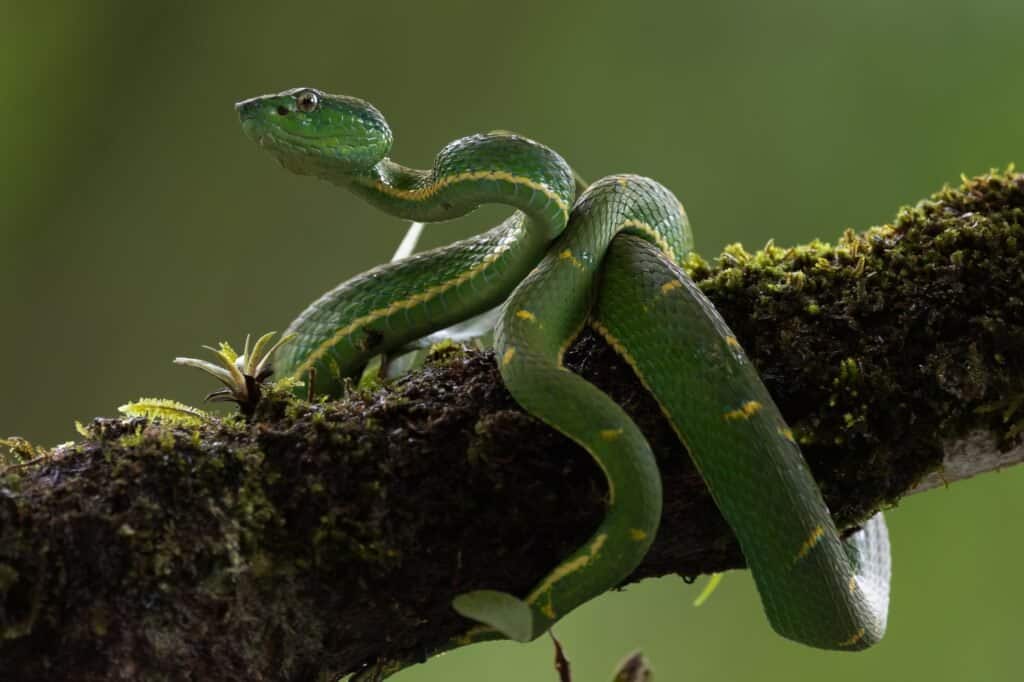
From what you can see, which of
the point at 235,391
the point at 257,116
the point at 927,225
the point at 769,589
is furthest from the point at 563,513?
the point at 257,116

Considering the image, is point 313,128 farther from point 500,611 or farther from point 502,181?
point 500,611

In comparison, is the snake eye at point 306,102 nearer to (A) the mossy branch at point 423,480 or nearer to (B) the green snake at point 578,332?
(B) the green snake at point 578,332

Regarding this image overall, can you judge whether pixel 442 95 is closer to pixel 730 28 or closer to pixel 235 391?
pixel 730 28

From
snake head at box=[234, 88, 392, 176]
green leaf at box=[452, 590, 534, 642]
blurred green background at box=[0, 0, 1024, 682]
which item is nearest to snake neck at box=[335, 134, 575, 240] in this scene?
snake head at box=[234, 88, 392, 176]

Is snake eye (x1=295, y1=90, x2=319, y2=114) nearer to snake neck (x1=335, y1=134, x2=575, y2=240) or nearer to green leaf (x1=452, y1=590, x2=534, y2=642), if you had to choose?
snake neck (x1=335, y1=134, x2=575, y2=240)

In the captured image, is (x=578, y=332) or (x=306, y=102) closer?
(x=578, y=332)

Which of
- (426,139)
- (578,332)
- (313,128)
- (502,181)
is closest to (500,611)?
(578,332)

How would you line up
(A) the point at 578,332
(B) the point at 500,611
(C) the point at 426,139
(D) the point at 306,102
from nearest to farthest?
(B) the point at 500,611
(A) the point at 578,332
(D) the point at 306,102
(C) the point at 426,139
